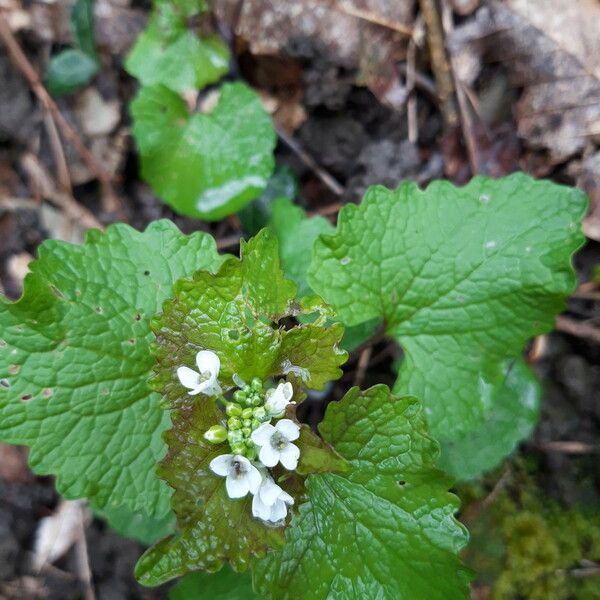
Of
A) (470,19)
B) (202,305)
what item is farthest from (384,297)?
(470,19)

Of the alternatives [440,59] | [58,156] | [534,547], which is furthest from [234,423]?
[58,156]

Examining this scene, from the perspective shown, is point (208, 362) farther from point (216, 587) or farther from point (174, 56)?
point (174, 56)

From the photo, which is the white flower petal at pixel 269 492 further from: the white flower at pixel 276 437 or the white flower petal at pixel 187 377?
the white flower petal at pixel 187 377

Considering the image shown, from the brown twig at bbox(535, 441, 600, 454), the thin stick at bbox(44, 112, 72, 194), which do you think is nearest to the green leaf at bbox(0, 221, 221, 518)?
the thin stick at bbox(44, 112, 72, 194)

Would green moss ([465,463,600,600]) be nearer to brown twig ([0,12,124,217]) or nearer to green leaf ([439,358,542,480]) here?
green leaf ([439,358,542,480])

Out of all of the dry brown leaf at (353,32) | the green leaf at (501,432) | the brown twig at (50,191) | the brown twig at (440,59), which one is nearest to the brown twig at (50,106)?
the brown twig at (50,191)

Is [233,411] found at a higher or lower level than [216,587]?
higher

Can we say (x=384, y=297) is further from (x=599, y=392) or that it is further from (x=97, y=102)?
(x=97, y=102)
